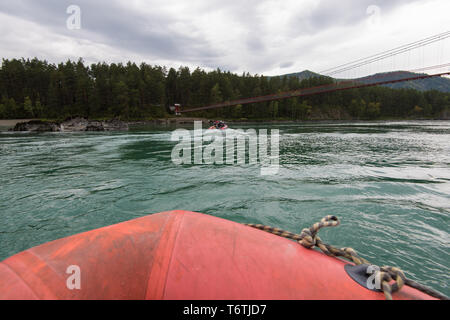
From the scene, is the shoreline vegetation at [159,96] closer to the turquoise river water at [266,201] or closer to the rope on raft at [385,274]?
the turquoise river water at [266,201]

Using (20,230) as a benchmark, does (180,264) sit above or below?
above

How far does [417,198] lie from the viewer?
5297 mm

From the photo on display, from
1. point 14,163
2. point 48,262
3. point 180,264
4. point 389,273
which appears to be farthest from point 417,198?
point 14,163

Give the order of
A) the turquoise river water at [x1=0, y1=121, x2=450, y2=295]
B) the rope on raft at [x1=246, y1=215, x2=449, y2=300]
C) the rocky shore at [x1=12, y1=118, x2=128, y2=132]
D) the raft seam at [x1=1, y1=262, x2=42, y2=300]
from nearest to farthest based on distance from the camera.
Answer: the raft seam at [x1=1, y1=262, x2=42, y2=300] → the rope on raft at [x1=246, y1=215, x2=449, y2=300] → the turquoise river water at [x1=0, y1=121, x2=450, y2=295] → the rocky shore at [x1=12, y1=118, x2=128, y2=132]

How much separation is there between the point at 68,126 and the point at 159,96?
4731 centimetres

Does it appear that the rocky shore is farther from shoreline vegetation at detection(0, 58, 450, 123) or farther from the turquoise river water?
the turquoise river water

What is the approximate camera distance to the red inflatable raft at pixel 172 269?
132 cm

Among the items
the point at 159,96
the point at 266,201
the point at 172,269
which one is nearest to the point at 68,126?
the point at 266,201

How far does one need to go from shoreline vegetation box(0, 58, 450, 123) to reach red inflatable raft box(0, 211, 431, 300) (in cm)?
6889

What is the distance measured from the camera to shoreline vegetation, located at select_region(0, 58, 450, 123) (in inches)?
2847

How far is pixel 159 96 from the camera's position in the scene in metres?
80.1

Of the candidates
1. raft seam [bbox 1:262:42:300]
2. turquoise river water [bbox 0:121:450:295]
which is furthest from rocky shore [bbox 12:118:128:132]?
raft seam [bbox 1:262:42:300]

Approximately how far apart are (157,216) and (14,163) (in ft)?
40.0

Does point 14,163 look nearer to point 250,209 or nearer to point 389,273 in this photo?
point 250,209
